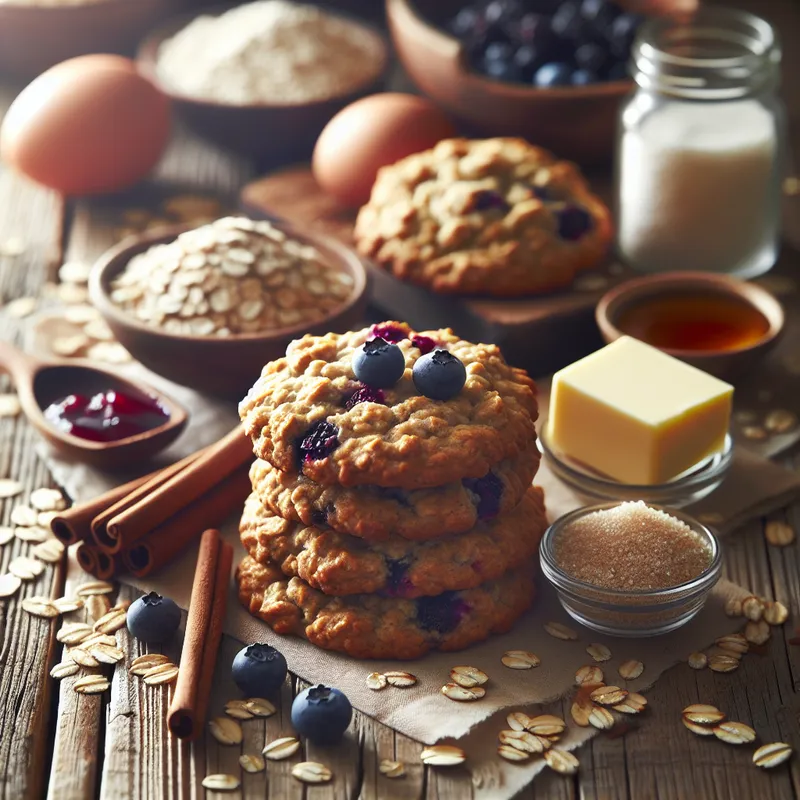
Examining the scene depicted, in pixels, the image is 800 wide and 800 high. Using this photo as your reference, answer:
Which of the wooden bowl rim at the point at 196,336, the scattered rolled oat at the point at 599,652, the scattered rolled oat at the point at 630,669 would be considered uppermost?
the wooden bowl rim at the point at 196,336

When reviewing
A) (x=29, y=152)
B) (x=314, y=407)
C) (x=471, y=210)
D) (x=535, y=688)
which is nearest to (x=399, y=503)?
(x=314, y=407)

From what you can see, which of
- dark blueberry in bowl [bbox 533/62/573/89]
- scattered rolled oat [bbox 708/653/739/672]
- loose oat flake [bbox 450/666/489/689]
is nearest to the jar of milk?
dark blueberry in bowl [bbox 533/62/573/89]

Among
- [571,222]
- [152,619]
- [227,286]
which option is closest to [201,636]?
[152,619]

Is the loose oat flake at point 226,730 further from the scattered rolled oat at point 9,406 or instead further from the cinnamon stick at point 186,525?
the scattered rolled oat at point 9,406

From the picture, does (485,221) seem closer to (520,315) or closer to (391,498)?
(520,315)

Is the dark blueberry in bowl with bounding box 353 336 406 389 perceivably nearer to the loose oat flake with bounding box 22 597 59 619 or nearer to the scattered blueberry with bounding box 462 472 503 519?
the scattered blueberry with bounding box 462 472 503 519

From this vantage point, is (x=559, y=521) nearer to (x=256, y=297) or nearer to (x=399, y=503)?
(x=399, y=503)

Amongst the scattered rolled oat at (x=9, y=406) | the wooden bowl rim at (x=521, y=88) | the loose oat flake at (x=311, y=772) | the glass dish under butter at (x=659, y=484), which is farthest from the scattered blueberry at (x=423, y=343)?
the wooden bowl rim at (x=521, y=88)
